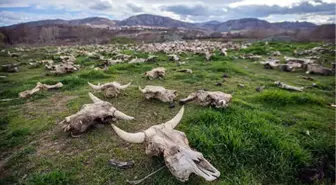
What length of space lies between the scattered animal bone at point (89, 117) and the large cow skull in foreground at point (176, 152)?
3.76ft

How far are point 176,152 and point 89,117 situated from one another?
77.0 inches

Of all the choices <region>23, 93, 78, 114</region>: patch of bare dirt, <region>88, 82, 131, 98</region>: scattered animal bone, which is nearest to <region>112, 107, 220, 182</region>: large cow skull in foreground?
<region>88, 82, 131, 98</region>: scattered animal bone

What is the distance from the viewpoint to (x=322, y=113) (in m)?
4.73

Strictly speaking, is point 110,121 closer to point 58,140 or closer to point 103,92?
point 58,140

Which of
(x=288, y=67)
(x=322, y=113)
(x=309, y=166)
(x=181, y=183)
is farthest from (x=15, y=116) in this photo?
(x=288, y=67)

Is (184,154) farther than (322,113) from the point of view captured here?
No

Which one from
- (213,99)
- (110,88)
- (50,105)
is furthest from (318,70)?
(50,105)

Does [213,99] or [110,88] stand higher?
[110,88]

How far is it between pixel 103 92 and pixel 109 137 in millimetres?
2573

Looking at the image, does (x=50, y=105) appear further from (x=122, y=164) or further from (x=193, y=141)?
(x=193, y=141)

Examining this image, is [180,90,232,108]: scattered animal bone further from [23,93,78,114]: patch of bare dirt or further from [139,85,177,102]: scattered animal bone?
[23,93,78,114]: patch of bare dirt

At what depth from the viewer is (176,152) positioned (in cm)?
264

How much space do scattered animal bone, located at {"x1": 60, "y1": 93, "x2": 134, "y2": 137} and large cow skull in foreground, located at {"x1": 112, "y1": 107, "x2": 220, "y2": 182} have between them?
115cm

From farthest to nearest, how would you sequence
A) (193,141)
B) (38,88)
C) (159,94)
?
1. (38,88)
2. (159,94)
3. (193,141)
